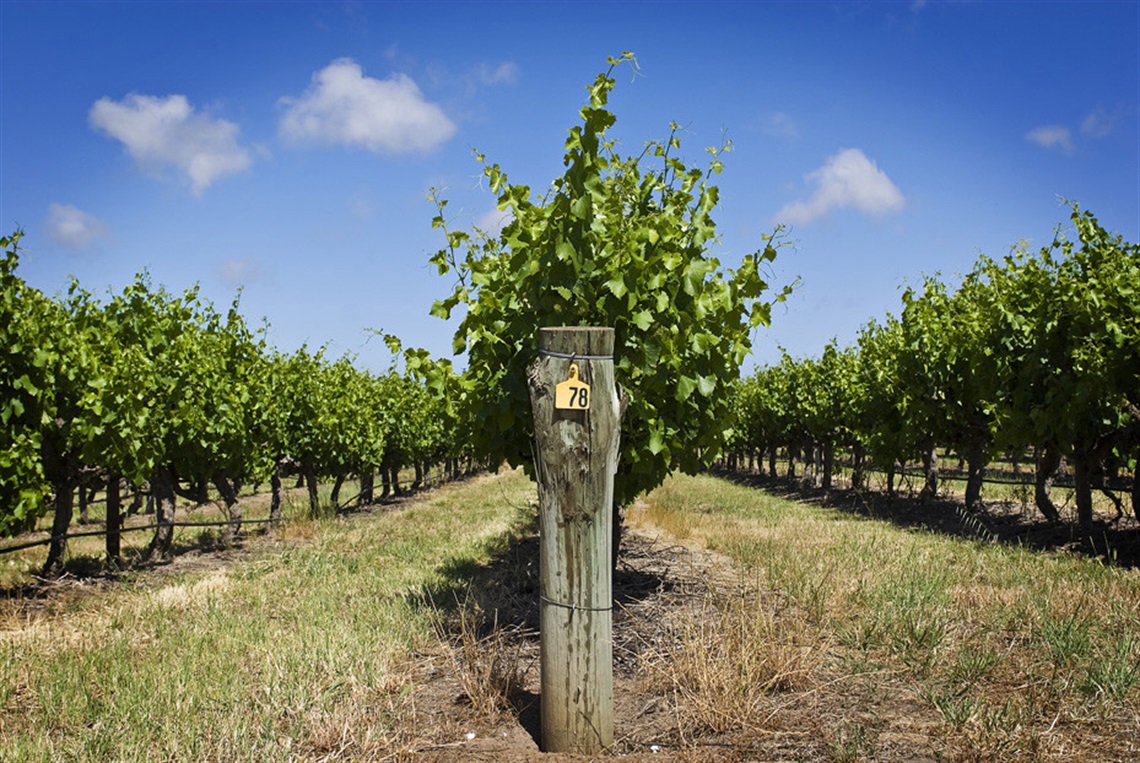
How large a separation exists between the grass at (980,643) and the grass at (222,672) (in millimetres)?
1971

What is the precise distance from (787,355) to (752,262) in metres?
24.2

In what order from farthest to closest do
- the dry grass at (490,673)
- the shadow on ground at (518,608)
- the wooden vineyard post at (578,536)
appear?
the shadow on ground at (518,608)
the dry grass at (490,673)
the wooden vineyard post at (578,536)

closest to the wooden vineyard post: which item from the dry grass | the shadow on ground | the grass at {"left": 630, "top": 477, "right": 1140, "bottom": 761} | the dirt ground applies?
the dirt ground

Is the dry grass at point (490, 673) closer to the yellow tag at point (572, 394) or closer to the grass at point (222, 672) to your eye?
the grass at point (222, 672)

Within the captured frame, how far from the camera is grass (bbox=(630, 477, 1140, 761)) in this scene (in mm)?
3459

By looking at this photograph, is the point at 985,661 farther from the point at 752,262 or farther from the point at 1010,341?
the point at 1010,341

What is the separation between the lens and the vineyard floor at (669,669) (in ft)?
11.8

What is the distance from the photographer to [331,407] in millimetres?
18750

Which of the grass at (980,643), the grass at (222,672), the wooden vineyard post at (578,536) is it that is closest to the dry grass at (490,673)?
the grass at (222,672)

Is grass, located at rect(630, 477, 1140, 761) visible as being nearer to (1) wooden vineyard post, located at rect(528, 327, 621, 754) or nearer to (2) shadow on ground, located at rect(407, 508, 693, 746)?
(1) wooden vineyard post, located at rect(528, 327, 621, 754)

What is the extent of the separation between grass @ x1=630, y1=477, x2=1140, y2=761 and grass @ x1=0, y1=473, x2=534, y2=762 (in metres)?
1.97

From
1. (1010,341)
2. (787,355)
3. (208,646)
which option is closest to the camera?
(208,646)

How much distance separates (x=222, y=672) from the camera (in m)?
4.71

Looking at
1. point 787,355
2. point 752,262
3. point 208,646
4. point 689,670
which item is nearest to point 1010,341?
point 752,262
